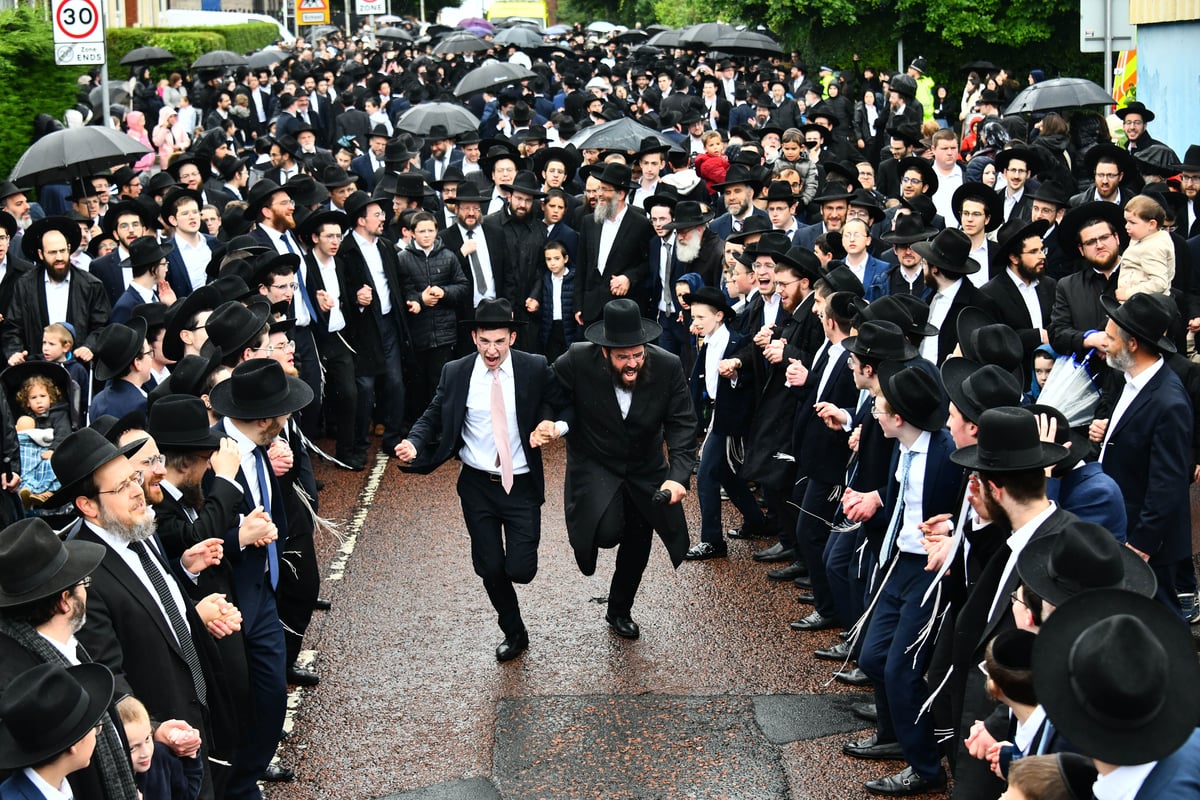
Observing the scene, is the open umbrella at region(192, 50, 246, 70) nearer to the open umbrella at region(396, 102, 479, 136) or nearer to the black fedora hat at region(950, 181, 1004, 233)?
the open umbrella at region(396, 102, 479, 136)

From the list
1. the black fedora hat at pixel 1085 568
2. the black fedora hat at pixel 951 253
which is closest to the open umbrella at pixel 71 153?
the black fedora hat at pixel 951 253

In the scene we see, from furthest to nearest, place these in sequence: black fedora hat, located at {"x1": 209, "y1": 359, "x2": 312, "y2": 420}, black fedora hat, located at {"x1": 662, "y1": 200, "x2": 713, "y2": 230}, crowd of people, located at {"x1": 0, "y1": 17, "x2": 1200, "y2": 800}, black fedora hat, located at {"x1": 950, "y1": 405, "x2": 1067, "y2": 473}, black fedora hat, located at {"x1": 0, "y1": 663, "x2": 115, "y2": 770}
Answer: black fedora hat, located at {"x1": 662, "y1": 200, "x2": 713, "y2": 230}, black fedora hat, located at {"x1": 209, "y1": 359, "x2": 312, "y2": 420}, black fedora hat, located at {"x1": 950, "y1": 405, "x2": 1067, "y2": 473}, crowd of people, located at {"x1": 0, "y1": 17, "x2": 1200, "y2": 800}, black fedora hat, located at {"x1": 0, "y1": 663, "x2": 115, "y2": 770}

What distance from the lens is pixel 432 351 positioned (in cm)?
1341

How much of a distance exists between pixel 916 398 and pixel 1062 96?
431 inches

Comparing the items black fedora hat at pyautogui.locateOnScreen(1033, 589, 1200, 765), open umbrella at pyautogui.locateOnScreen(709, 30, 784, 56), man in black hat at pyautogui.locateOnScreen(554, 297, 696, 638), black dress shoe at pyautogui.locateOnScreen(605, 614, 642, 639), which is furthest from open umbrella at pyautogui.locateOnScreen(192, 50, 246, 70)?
black fedora hat at pyautogui.locateOnScreen(1033, 589, 1200, 765)

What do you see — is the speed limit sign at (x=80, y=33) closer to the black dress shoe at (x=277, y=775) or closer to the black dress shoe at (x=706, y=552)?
the black dress shoe at (x=706, y=552)

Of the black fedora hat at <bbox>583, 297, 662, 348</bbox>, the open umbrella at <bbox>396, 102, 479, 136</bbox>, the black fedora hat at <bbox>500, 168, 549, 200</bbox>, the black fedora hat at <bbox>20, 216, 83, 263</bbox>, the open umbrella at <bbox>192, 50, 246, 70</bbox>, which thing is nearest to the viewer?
the black fedora hat at <bbox>583, 297, 662, 348</bbox>

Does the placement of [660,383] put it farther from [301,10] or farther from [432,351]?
[301,10]

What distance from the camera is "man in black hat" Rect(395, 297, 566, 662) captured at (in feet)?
27.9

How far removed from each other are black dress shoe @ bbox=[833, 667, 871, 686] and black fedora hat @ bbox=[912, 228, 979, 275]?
9.21 ft

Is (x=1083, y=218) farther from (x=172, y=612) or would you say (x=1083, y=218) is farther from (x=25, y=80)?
(x=25, y=80)

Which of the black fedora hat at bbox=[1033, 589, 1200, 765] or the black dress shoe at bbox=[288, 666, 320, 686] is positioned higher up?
the black fedora hat at bbox=[1033, 589, 1200, 765]

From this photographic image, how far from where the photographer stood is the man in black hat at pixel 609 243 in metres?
13.5

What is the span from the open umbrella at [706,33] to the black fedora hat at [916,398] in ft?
69.8
